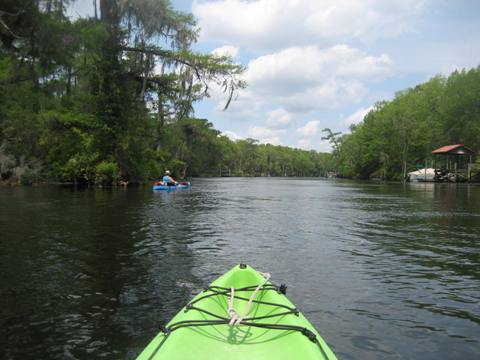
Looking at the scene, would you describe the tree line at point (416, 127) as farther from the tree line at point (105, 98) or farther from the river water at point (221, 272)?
the river water at point (221, 272)

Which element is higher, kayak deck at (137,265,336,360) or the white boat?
the white boat

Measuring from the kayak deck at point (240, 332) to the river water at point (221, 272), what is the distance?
86 cm

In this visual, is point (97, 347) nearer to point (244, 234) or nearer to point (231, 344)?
point (231, 344)

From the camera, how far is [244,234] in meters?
13.0

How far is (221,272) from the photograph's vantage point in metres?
8.30

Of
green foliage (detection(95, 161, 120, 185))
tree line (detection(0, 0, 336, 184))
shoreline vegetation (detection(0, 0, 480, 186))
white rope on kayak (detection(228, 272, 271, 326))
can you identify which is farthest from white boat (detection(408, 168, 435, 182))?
white rope on kayak (detection(228, 272, 271, 326))

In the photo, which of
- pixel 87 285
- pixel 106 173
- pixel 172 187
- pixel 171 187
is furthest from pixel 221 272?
pixel 106 173

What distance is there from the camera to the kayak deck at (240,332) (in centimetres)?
374

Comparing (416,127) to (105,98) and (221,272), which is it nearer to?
(105,98)

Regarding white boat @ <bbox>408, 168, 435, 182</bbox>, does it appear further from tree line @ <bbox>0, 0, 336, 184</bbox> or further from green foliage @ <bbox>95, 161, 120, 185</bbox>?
green foliage @ <bbox>95, 161, 120, 185</bbox>

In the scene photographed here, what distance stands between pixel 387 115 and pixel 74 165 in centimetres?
6562

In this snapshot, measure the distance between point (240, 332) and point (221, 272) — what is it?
389 centimetres

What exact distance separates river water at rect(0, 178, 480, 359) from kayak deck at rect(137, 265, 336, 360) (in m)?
0.86

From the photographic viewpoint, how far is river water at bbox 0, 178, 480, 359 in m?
5.24
